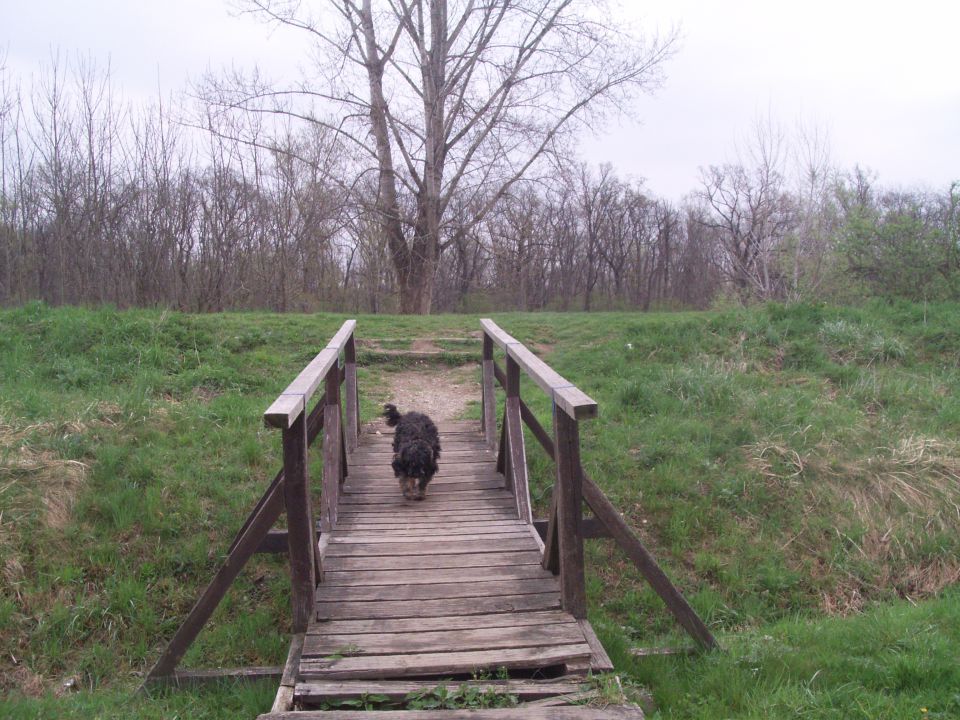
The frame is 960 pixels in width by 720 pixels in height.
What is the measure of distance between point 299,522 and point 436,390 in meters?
5.23

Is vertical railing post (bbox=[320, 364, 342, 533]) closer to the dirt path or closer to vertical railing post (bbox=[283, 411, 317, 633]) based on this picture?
vertical railing post (bbox=[283, 411, 317, 633])

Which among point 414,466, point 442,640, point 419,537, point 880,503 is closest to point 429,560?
point 419,537

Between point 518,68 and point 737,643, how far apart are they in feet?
48.1

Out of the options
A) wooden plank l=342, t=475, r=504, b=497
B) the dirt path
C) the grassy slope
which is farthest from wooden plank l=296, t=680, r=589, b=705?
the dirt path

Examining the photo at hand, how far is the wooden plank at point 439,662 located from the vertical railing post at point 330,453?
1538 millimetres

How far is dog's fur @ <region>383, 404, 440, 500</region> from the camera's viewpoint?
15.9 feet

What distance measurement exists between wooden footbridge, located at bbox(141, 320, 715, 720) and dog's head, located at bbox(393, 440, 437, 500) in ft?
0.62

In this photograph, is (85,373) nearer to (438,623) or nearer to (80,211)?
(438,623)

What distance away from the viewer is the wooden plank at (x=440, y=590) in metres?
3.55

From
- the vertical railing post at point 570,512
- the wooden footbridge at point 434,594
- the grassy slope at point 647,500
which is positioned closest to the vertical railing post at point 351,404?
the grassy slope at point 647,500

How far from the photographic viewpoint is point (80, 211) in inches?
484

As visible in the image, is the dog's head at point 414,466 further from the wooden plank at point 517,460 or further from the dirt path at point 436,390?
the dirt path at point 436,390

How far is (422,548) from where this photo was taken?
13.6ft

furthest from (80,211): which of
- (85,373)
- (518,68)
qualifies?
(518,68)
